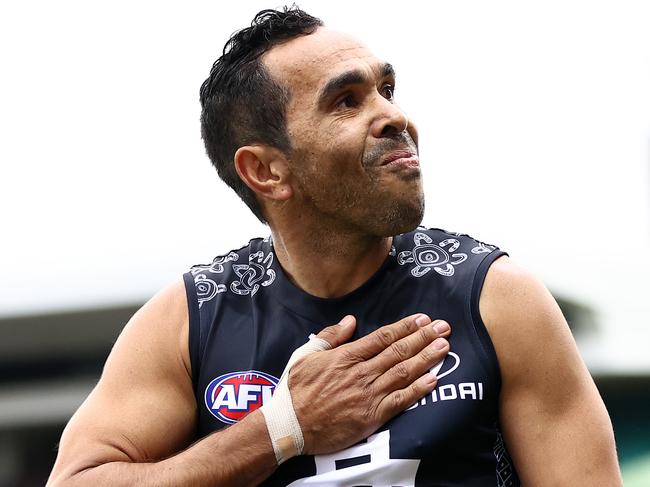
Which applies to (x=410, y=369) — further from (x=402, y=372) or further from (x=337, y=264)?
(x=337, y=264)

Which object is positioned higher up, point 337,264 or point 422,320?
point 337,264

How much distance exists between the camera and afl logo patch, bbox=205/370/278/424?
227 centimetres

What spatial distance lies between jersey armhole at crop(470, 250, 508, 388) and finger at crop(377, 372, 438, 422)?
136 mm

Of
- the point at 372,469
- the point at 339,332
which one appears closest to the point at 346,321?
the point at 339,332

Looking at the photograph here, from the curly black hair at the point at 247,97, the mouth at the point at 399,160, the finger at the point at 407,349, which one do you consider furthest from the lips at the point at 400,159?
the finger at the point at 407,349

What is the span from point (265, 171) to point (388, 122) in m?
0.39

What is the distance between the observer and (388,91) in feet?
8.02

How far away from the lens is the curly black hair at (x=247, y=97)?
2.43 metres

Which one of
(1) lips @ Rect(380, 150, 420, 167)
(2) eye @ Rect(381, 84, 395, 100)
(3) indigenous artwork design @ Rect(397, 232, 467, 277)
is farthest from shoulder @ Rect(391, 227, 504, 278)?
(2) eye @ Rect(381, 84, 395, 100)

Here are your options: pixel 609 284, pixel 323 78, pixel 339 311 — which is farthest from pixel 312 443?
pixel 609 284

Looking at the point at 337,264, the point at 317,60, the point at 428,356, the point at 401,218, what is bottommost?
the point at 428,356

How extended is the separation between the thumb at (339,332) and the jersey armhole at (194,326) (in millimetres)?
319

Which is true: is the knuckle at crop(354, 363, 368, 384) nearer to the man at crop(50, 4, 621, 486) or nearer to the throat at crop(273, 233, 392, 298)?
the man at crop(50, 4, 621, 486)

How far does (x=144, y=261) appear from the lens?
4551 millimetres
